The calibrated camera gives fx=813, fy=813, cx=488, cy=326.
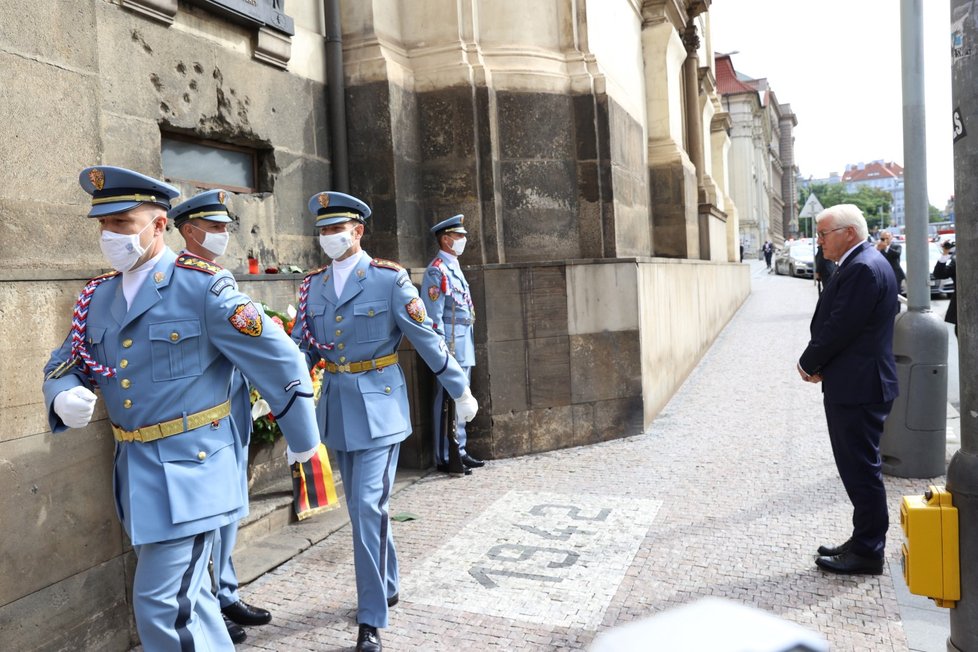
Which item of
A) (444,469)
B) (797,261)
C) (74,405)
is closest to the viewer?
(74,405)

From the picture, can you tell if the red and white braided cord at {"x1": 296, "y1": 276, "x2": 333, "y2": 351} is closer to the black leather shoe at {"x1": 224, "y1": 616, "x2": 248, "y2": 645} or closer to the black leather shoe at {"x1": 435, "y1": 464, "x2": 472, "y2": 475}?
the black leather shoe at {"x1": 224, "y1": 616, "x2": 248, "y2": 645}

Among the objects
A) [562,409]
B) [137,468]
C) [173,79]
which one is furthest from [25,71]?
[562,409]

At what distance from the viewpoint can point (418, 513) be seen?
5.51 meters

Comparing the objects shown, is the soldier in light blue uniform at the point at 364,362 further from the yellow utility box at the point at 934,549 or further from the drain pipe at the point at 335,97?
the drain pipe at the point at 335,97

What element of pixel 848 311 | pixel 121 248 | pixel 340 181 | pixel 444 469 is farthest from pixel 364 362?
pixel 340 181

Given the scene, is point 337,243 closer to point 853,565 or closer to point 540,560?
point 540,560

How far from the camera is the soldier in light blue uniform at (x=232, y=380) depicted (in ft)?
11.8

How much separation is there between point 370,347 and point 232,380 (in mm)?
706

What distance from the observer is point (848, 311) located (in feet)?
13.6

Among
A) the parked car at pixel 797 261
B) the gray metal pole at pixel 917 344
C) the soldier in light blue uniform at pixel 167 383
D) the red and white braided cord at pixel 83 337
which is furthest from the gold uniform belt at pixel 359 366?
the parked car at pixel 797 261

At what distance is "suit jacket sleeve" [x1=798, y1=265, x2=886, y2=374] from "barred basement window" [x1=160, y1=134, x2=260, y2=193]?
4.03m

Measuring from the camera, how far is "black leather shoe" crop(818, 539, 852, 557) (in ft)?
13.9

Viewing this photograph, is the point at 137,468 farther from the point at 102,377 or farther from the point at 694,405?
the point at 694,405

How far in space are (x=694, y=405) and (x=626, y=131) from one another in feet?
10.0
